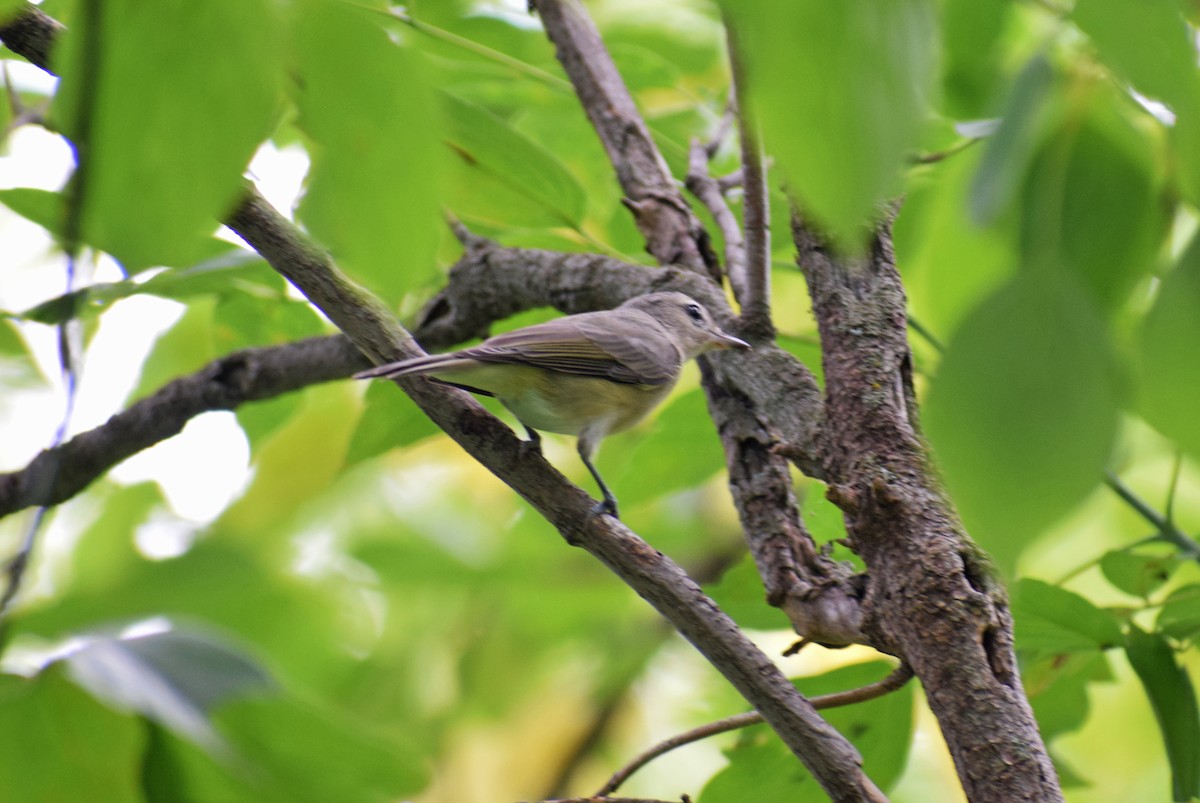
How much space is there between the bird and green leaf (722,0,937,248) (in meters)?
1.06

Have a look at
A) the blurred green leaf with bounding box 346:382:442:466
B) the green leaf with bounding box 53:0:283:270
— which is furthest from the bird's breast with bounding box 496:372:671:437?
the green leaf with bounding box 53:0:283:270

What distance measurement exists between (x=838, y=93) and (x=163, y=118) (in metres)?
0.34

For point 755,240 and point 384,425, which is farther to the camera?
point 384,425

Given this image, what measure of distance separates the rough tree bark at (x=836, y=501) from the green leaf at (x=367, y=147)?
329mm

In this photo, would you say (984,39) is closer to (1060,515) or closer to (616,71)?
(616,71)

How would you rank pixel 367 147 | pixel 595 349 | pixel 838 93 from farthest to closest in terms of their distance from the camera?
1. pixel 595 349
2. pixel 367 147
3. pixel 838 93

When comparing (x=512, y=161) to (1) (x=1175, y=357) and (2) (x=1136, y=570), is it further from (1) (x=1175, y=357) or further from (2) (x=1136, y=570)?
(1) (x=1175, y=357)

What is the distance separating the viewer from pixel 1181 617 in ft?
4.19

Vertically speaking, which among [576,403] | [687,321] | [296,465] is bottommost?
[296,465]

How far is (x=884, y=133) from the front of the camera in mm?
448

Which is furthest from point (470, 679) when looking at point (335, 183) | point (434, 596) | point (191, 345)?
point (335, 183)

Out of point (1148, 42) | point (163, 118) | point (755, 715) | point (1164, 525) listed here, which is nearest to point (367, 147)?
point (163, 118)

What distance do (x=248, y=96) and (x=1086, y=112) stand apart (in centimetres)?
49

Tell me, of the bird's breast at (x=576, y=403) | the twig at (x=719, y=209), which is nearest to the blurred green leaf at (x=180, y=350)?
the bird's breast at (x=576, y=403)
